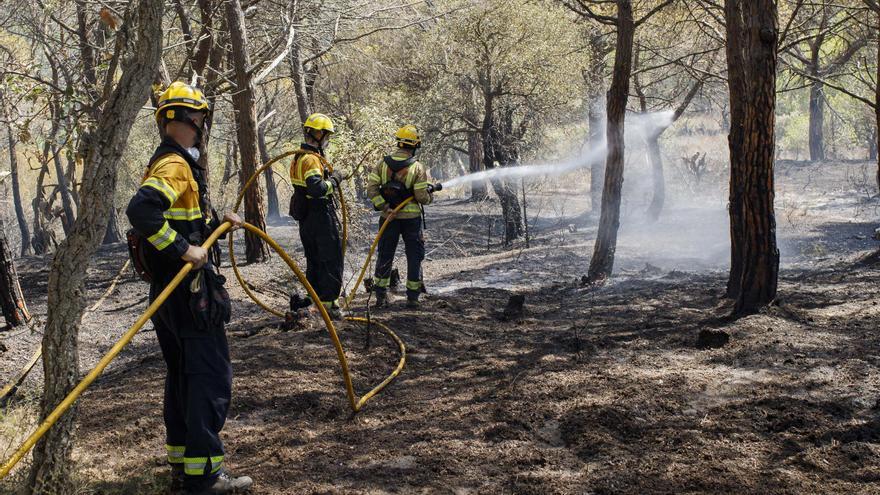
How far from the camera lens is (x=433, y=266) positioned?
1469 cm

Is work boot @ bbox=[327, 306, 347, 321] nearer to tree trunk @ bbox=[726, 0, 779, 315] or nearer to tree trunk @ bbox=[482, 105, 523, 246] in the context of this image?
tree trunk @ bbox=[726, 0, 779, 315]

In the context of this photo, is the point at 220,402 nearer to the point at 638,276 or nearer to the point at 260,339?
the point at 260,339

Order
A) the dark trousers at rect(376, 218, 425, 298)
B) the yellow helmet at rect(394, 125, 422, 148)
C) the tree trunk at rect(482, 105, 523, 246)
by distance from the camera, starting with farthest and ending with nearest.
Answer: the tree trunk at rect(482, 105, 523, 246)
the dark trousers at rect(376, 218, 425, 298)
the yellow helmet at rect(394, 125, 422, 148)

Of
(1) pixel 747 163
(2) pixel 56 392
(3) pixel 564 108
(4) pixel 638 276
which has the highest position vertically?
(3) pixel 564 108

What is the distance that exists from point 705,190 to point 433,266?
44.0 ft

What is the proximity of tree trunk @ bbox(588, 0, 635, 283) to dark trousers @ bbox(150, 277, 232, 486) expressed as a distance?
7184 mm

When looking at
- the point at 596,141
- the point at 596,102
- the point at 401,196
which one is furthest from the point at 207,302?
the point at 596,141

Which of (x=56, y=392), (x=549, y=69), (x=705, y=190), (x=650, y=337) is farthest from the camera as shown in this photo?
(x=705, y=190)

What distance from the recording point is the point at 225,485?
3.89 m

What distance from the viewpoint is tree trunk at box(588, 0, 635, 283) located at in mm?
10008

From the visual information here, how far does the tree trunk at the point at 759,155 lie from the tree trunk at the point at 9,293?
24.5ft

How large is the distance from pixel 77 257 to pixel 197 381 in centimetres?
80

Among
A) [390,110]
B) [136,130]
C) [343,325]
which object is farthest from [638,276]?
[136,130]

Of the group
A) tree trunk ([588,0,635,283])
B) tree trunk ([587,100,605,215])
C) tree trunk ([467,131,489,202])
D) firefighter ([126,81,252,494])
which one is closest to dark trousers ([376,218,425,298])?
tree trunk ([588,0,635,283])
